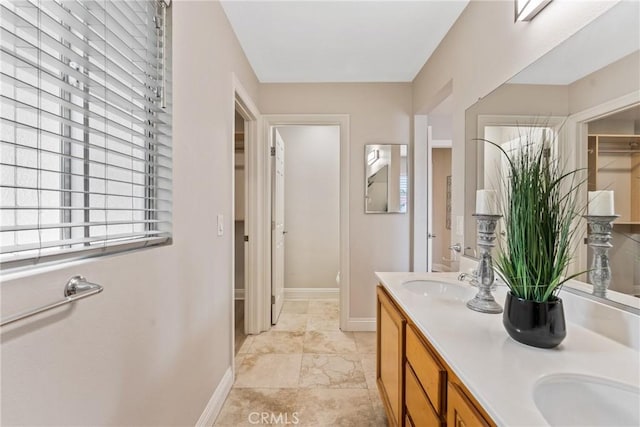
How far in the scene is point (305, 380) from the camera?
6.43ft

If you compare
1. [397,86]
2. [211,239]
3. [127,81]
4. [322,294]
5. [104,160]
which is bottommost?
[322,294]

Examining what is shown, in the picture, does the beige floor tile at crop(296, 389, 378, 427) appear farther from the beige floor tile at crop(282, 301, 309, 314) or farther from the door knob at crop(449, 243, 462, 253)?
the beige floor tile at crop(282, 301, 309, 314)

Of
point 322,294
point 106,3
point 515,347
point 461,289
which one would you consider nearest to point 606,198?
point 515,347

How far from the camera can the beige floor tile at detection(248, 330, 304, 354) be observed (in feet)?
7.80

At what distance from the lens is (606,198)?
876 millimetres

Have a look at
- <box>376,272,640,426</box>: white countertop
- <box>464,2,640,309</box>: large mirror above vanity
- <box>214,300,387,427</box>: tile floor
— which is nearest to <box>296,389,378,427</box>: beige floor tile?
<box>214,300,387,427</box>: tile floor

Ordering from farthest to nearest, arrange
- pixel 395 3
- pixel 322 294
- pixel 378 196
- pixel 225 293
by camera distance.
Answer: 1. pixel 322 294
2. pixel 378 196
3. pixel 225 293
4. pixel 395 3

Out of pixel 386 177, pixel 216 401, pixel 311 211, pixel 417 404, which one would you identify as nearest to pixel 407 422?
pixel 417 404

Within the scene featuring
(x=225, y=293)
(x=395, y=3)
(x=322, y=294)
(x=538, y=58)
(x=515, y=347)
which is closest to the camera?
(x=515, y=347)

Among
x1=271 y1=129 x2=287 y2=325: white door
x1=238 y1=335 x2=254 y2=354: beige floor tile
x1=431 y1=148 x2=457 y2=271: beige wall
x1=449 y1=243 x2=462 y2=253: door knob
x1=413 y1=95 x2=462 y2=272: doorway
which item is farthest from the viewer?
x1=431 y1=148 x2=457 y2=271: beige wall

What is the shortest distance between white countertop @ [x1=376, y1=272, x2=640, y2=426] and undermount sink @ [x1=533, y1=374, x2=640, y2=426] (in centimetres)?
2

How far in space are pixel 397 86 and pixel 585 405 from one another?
2684mm

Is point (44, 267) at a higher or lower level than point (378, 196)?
lower

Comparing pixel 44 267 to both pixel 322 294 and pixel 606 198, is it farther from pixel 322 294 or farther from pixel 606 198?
pixel 322 294
